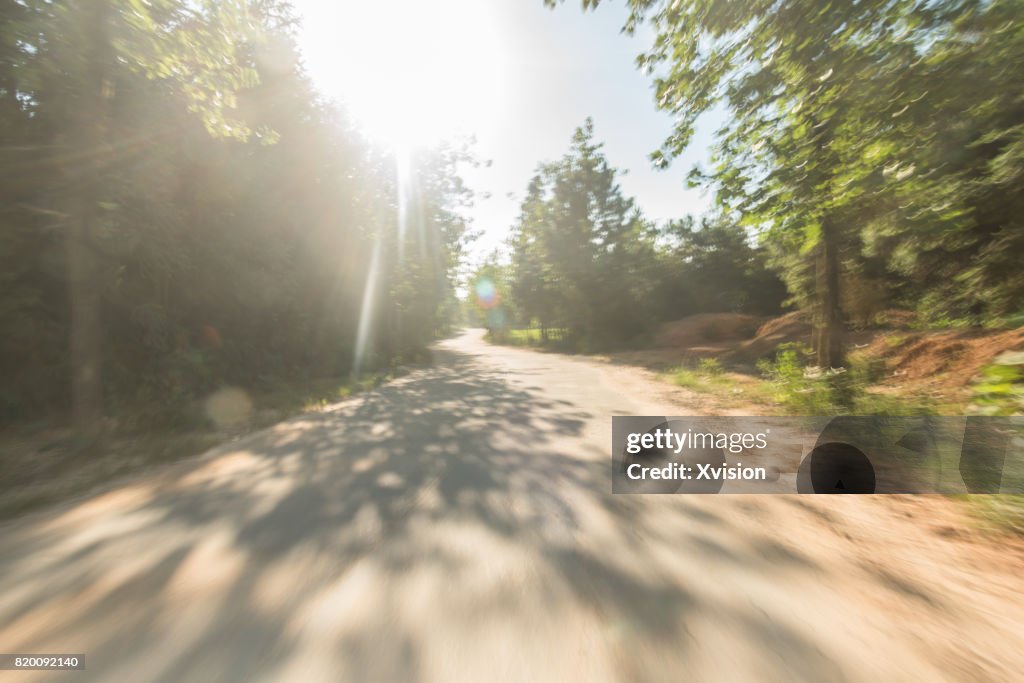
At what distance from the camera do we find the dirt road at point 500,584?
1855 millimetres

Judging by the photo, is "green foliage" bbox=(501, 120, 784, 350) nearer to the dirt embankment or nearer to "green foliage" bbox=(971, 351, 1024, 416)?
the dirt embankment

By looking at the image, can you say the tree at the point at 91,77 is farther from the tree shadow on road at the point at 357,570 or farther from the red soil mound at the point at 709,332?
the red soil mound at the point at 709,332

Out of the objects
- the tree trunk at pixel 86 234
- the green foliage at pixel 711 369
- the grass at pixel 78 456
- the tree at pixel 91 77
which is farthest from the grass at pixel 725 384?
the tree at pixel 91 77

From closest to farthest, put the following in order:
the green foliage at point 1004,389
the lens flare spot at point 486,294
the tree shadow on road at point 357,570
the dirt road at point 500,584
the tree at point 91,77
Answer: the dirt road at point 500,584 < the tree shadow on road at point 357,570 < the green foliage at point 1004,389 < the tree at point 91,77 < the lens flare spot at point 486,294

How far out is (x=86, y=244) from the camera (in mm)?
5852

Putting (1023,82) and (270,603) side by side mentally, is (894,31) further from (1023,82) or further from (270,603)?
(270,603)

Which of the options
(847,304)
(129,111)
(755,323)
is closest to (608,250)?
(755,323)

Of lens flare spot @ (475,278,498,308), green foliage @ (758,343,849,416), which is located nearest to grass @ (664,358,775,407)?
green foliage @ (758,343,849,416)

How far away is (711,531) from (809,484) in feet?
5.56

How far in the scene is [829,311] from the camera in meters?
9.86

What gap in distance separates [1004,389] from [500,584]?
5.11m

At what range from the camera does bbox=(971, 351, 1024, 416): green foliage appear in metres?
3.47

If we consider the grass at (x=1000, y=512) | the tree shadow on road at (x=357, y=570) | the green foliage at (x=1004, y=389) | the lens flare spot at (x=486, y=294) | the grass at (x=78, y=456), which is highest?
the lens flare spot at (x=486, y=294)

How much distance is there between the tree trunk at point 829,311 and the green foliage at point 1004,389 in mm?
6777
